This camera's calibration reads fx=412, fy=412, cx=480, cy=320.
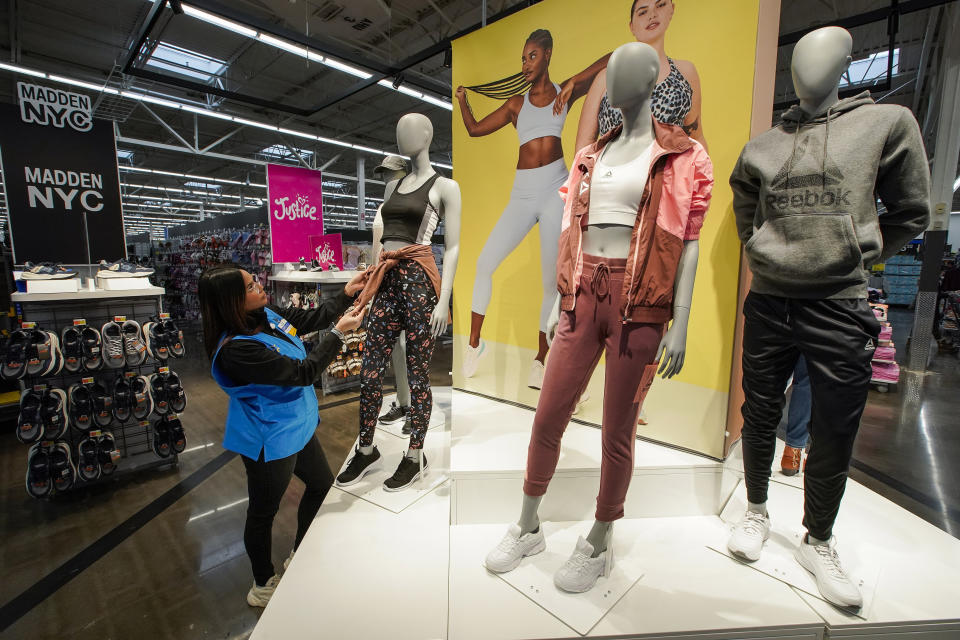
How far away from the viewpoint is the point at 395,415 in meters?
3.03

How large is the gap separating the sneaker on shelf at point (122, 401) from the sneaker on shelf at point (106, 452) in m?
0.13

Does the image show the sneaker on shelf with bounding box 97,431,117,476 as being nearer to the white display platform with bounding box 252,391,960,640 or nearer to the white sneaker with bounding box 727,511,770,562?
the white display platform with bounding box 252,391,960,640

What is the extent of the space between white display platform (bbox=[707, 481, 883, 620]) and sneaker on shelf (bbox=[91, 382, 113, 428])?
3.63 metres

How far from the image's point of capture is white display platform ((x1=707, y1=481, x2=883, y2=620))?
1466 mm

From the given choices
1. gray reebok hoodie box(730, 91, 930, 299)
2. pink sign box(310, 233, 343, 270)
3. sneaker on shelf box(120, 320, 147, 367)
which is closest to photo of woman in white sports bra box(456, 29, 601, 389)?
gray reebok hoodie box(730, 91, 930, 299)

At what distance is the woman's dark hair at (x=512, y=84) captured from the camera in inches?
96.2

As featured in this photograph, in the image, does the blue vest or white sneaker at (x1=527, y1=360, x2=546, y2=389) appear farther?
white sneaker at (x1=527, y1=360, x2=546, y2=389)

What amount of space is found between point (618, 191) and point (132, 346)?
10.9 feet

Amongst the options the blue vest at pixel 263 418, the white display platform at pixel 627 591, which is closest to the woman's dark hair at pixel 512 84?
the blue vest at pixel 263 418

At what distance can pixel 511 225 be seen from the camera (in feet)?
8.78

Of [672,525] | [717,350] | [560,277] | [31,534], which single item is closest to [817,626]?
[672,525]

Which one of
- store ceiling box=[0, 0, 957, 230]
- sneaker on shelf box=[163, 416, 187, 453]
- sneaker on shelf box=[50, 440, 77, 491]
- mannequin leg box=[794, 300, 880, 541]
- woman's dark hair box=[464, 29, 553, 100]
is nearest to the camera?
mannequin leg box=[794, 300, 880, 541]

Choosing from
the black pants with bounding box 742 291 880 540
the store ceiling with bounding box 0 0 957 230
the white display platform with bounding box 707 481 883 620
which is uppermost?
the store ceiling with bounding box 0 0 957 230

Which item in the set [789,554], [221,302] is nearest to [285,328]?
[221,302]
